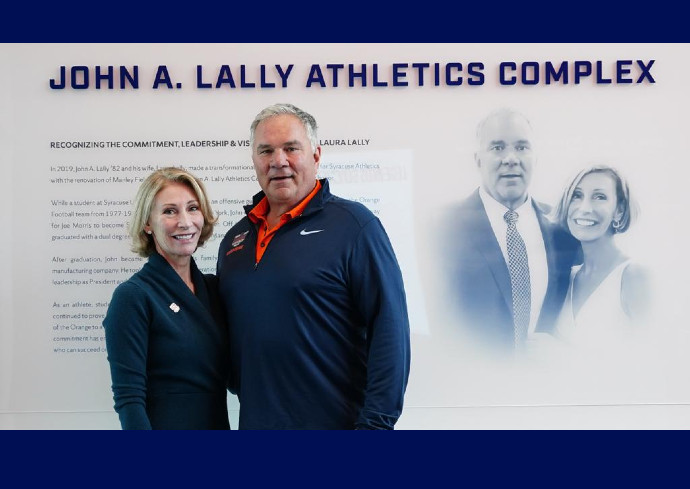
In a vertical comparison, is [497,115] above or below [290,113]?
above

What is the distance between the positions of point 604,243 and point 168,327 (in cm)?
194

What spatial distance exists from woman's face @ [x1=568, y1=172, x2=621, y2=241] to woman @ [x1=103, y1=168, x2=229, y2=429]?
1.63 metres

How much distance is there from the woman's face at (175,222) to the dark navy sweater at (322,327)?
0.68 feet

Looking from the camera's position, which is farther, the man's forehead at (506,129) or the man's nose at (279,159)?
the man's forehead at (506,129)

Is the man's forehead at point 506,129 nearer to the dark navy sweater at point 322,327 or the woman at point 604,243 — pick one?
the woman at point 604,243

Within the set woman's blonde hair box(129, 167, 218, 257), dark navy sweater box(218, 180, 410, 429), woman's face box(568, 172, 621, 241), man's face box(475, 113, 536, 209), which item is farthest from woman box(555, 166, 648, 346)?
woman's blonde hair box(129, 167, 218, 257)

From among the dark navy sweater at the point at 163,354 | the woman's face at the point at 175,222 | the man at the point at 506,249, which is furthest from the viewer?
the man at the point at 506,249

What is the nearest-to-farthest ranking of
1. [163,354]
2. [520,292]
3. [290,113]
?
[163,354], [290,113], [520,292]

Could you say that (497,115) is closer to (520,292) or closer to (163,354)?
(520,292)

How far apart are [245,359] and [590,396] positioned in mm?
1625

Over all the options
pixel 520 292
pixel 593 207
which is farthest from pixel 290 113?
pixel 593 207

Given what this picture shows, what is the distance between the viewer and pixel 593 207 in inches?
125

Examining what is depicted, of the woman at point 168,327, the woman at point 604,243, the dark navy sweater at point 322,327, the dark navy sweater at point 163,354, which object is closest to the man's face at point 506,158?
the woman at point 604,243

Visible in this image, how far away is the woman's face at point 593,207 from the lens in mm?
3166
